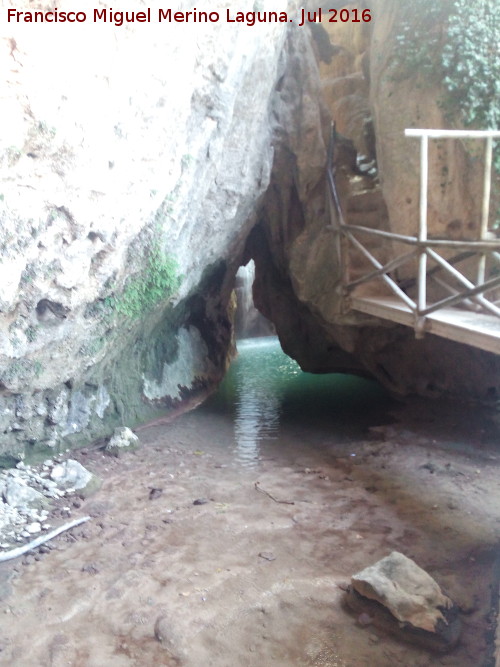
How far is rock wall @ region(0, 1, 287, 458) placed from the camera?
4.40 m

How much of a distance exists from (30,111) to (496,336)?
4.21 m

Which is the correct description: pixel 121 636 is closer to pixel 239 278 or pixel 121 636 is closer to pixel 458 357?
pixel 458 357

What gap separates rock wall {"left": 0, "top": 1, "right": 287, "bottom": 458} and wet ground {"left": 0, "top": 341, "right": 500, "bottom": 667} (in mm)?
1190

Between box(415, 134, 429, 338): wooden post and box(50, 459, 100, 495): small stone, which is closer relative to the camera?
box(415, 134, 429, 338): wooden post

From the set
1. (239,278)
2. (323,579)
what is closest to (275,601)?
(323,579)

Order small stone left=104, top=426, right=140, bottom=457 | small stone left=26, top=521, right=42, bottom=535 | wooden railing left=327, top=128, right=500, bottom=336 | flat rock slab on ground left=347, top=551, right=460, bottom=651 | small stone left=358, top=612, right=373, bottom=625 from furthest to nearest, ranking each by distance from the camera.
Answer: small stone left=104, top=426, right=140, bottom=457 < wooden railing left=327, top=128, right=500, bottom=336 < small stone left=26, top=521, right=42, bottom=535 < small stone left=358, top=612, right=373, bottom=625 < flat rock slab on ground left=347, top=551, right=460, bottom=651

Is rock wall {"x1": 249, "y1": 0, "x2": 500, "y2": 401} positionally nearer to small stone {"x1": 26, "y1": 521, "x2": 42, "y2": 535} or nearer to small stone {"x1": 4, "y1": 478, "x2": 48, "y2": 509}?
small stone {"x1": 4, "y1": 478, "x2": 48, "y2": 509}

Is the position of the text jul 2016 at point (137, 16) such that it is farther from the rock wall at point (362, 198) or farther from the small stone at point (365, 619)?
the small stone at point (365, 619)

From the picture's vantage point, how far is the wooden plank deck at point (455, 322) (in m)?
4.81

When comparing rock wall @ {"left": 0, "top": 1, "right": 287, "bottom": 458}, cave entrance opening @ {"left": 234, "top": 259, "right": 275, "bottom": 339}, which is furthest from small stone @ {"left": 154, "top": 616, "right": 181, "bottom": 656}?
cave entrance opening @ {"left": 234, "top": 259, "right": 275, "bottom": 339}

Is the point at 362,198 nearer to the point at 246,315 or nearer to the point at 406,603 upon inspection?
the point at 406,603

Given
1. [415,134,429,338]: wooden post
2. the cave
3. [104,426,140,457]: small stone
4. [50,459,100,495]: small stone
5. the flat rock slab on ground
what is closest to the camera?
the flat rock slab on ground

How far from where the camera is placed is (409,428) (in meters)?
8.16

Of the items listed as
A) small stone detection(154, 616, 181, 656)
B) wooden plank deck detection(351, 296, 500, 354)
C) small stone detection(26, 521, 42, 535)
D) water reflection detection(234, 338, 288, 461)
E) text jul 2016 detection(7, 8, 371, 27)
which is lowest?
water reflection detection(234, 338, 288, 461)
